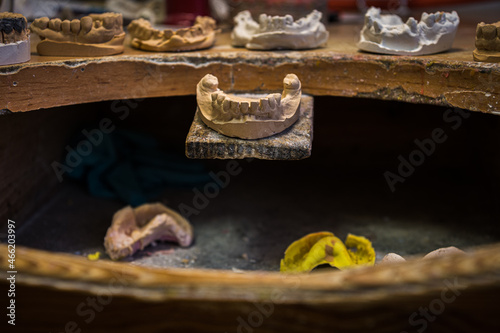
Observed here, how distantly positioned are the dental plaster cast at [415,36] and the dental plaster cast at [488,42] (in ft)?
0.70

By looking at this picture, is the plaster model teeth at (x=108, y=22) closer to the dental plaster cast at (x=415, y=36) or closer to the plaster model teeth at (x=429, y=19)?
the dental plaster cast at (x=415, y=36)

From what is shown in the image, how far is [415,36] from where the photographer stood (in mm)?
2188

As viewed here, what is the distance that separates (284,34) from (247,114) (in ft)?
2.40

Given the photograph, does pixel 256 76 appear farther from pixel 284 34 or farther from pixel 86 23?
pixel 86 23

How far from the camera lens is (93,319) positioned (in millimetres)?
981

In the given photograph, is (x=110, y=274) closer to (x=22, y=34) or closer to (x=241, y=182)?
(x=22, y=34)

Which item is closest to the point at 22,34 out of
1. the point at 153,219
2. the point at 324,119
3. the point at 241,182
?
the point at 153,219

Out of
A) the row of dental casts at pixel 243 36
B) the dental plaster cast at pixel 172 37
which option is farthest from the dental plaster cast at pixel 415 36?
the dental plaster cast at pixel 172 37

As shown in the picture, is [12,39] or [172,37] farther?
[172,37]

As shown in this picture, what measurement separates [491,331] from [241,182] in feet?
6.99

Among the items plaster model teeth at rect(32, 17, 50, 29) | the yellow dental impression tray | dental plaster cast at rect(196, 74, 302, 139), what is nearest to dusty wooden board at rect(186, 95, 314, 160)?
dental plaster cast at rect(196, 74, 302, 139)

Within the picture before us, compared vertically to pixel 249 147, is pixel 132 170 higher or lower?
lower

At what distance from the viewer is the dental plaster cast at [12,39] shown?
1979mm

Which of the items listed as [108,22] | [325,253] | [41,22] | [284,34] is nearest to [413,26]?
[284,34]
